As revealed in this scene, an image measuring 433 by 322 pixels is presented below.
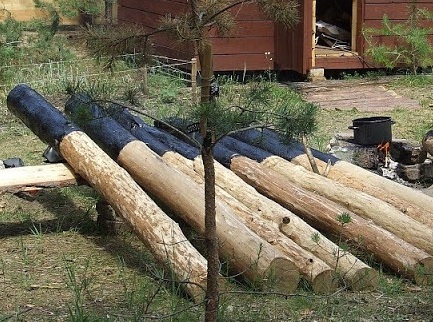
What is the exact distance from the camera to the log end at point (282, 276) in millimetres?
5742

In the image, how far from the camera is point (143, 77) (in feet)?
40.5

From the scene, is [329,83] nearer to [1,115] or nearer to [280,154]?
[1,115]

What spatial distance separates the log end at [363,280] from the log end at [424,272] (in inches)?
12.2

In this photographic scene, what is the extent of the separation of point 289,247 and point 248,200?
89 centimetres

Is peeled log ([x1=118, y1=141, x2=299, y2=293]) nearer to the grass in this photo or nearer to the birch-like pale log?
the grass

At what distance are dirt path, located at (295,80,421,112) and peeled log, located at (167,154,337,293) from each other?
18.8 feet

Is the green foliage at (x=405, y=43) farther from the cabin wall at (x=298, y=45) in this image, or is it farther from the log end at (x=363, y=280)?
the log end at (x=363, y=280)

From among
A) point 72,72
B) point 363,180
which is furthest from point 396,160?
point 72,72

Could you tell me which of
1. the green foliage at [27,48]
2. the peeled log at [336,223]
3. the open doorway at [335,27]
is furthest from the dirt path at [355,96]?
Result: the peeled log at [336,223]

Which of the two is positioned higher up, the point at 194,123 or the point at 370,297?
the point at 194,123

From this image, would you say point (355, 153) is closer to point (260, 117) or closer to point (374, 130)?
point (374, 130)

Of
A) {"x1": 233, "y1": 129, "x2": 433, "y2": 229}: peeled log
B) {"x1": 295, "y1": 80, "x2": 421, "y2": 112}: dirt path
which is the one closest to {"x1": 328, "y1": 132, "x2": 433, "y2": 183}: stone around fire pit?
{"x1": 233, "y1": 129, "x2": 433, "y2": 229}: peeled log

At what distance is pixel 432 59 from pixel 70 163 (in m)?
8.58

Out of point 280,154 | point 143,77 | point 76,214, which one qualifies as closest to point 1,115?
point 143,77
